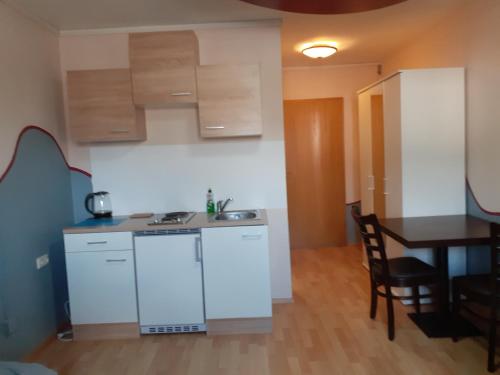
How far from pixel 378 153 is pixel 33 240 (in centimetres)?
309

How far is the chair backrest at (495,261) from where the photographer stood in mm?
2248

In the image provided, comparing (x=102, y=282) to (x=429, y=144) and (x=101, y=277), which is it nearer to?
(x=101, y=277)

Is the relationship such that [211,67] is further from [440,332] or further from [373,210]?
[440,332]

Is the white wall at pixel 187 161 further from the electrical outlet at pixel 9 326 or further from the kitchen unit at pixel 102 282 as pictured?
the electrical outlet at pixel 9 326

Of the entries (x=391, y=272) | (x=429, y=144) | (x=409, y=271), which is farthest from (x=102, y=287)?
(x=429, y=144)

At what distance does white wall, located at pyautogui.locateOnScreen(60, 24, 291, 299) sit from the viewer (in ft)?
11.3

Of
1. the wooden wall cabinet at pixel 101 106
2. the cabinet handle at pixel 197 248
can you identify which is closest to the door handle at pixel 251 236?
the cabinet handle at pixel 197 248

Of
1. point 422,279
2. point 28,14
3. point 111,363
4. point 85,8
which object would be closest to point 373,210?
point 422,279

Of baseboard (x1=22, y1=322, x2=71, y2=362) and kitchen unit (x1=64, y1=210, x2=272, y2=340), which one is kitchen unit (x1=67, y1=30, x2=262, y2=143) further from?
baseboard (x1=22, y1=322, x2=71, y2=362)

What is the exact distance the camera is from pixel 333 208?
542 centimetres

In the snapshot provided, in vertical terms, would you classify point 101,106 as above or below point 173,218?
above

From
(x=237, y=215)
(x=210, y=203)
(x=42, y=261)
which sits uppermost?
(x=210, y=203)

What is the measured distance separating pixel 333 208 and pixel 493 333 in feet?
10.2

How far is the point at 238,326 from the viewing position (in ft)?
10.0
